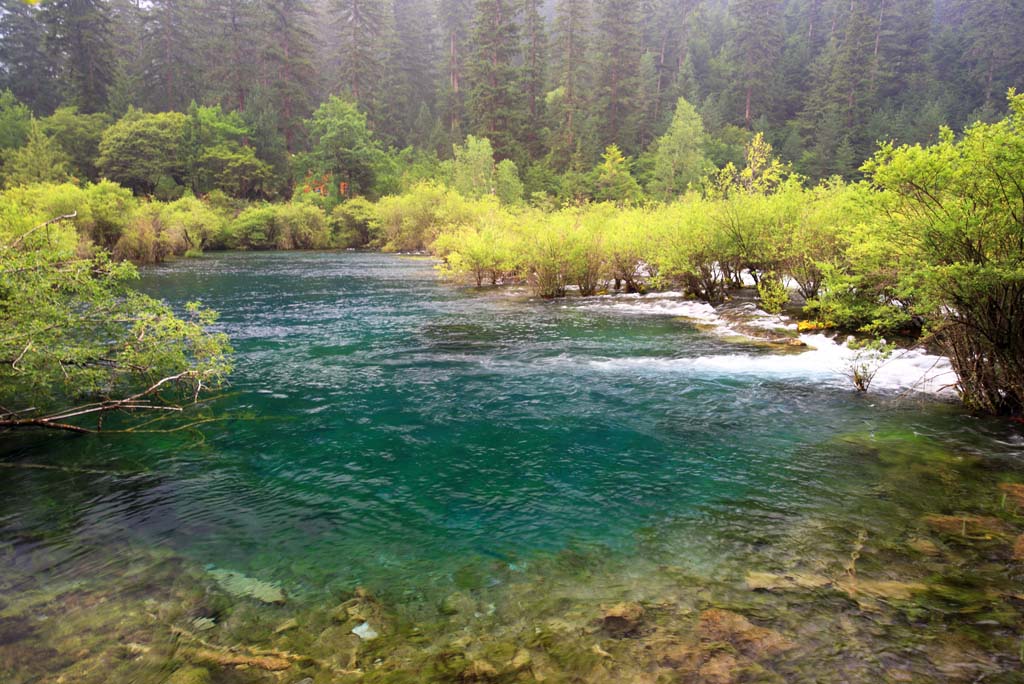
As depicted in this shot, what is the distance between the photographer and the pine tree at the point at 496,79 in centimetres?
8712

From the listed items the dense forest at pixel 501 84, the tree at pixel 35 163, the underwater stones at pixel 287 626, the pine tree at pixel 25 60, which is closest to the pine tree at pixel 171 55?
the dense forest at pixel 501 84

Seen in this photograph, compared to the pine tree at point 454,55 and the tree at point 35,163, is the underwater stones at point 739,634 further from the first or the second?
the pine tree at point 454,55

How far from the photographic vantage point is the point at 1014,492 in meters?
7.93

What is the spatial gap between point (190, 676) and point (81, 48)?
106255mm

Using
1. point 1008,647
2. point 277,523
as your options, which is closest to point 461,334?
point 277,523

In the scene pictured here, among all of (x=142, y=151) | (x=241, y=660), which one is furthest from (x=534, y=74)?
(x=241, y=660)

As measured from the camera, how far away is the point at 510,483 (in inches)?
345

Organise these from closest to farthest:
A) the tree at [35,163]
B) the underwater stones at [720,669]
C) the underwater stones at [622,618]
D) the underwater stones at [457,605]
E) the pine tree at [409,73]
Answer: the underwater stones at [720,669], the underwater stones at [622,618], the underwater stones at [457,605], the tree at [35,163], the pine tree at [409,73]

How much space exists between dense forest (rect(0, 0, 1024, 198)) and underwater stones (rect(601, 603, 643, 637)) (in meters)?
74.6

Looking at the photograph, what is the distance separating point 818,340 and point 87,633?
709 inches

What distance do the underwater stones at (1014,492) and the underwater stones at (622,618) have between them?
220 inches

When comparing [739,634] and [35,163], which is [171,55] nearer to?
[35,163]

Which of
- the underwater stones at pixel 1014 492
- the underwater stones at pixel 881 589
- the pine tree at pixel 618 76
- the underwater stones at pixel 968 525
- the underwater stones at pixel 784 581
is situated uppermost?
the pine tree at pixel 618 76

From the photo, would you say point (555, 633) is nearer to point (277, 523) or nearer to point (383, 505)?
→ point (383, 505)
